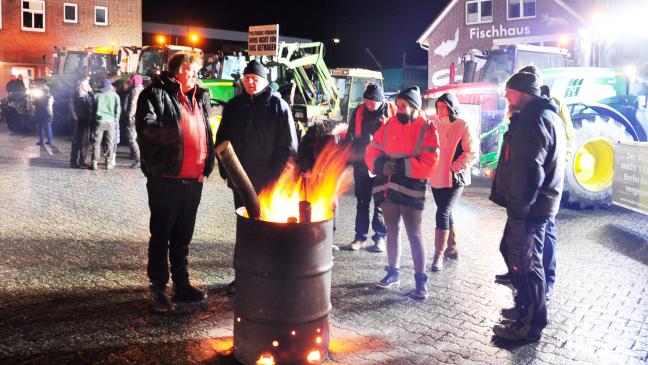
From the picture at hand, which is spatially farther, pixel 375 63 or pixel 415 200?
pixel 375 63

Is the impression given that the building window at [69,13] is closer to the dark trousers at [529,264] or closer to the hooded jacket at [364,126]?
the hooded jacket at [364,126]

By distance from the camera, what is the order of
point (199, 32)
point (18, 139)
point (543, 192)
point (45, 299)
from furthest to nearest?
1. point (199, 32)
2. point (18, 139)
3. point (45, 299)
4. point (543, 192)

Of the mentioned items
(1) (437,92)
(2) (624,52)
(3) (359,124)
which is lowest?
(3) (359,124)

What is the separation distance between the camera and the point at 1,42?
32.0m

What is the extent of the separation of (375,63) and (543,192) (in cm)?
4482

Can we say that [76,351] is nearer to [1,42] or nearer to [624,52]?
[624,52]

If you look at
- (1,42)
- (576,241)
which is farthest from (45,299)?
(1,42)

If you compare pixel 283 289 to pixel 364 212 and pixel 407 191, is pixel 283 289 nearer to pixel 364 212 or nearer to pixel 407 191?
pixel 407 191

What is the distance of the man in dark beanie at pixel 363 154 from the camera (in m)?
6.94

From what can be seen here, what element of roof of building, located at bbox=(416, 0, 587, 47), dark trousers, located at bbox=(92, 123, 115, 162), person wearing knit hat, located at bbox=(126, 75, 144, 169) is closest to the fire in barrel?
dark trousers, located at bbox=(92, 123, 115, 162)

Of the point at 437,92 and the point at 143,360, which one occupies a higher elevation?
the point at 437,92

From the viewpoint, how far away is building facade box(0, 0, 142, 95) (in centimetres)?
3209

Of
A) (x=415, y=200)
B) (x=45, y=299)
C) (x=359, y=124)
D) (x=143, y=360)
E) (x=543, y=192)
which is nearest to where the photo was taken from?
(x=143, y=360)

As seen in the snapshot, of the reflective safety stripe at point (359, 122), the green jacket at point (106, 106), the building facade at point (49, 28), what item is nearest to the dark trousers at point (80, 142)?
the green jacket at point (106, 106)
